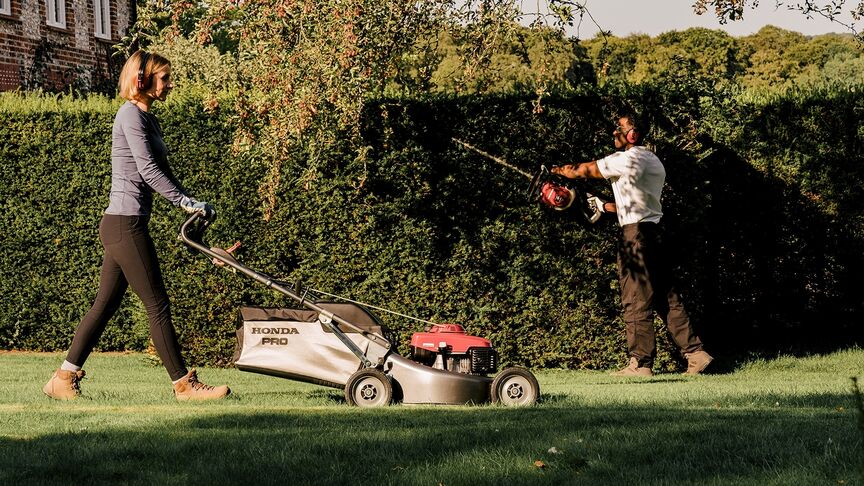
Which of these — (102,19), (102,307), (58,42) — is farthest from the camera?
(102,19)

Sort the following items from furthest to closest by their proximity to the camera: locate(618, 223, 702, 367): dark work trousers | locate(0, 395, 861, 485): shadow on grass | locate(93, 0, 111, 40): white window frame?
locate(93, 0, 111, 40): white window frame < locate(618, 223, 702, 367): dark work trousers < locate(0, 395, 861, 485): shadow on grass

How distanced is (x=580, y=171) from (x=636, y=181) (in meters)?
0.48

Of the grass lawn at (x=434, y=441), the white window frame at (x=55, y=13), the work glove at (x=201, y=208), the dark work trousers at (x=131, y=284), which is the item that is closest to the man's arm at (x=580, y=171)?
the grass lawn at (x=434, y=441)

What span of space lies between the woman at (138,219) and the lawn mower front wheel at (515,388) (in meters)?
1.79

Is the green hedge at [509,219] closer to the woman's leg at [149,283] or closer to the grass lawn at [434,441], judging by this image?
the woman's leg at [149,283]

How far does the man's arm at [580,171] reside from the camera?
9.34m

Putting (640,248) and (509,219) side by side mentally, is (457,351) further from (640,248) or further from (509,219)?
(509,219)

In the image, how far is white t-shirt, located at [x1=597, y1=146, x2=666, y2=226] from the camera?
9.37 metres

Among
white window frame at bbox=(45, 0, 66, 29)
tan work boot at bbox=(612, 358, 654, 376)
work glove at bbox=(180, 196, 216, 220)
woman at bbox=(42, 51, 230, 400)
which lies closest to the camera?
A: work glove at bbox=(180, 196, 216, 220)

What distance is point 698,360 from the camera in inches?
390

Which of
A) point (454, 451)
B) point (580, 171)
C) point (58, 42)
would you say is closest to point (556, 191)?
point (580, 171)

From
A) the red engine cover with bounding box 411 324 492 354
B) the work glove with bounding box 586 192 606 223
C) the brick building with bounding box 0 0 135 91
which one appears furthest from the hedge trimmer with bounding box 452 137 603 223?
the brick building with bounding box 0 0 135 91

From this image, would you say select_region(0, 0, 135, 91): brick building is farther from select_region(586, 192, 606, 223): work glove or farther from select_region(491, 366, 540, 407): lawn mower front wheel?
select_region(491, 366, 540, 407): lawn mower front wheel

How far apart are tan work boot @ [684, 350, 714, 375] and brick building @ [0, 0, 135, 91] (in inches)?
524
